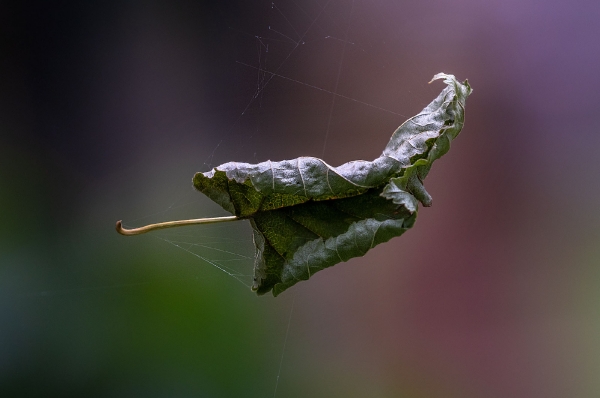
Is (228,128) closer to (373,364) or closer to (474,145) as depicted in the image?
(474,145)

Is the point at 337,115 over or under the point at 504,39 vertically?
under

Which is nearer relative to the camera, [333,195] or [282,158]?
[333,195]

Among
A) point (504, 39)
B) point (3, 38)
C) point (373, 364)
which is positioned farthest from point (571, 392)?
point (3, 38)

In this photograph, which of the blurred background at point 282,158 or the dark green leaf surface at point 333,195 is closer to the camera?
the dark green leaf surface at point 333,195

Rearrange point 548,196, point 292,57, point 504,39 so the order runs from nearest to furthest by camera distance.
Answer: point 292,57 < point 504,39 < point 548,196
